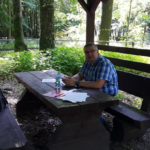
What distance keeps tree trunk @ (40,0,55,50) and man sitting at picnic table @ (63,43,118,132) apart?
20.0 ft

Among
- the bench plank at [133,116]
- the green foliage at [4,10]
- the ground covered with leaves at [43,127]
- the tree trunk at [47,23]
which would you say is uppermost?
the green foliage at [4,10]

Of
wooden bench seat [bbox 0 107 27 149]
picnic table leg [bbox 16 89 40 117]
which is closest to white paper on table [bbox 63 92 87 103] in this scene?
wooden bench seat [bbox 0 107 27 149]

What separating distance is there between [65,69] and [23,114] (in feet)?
11.7

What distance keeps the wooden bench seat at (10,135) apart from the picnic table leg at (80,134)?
498mm

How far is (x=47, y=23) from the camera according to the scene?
8.93m

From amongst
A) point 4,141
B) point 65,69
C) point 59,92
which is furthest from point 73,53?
point 4,141

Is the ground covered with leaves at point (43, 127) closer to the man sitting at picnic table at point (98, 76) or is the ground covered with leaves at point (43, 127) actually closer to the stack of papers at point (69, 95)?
the man sitting at picnic table at point (98, 76)

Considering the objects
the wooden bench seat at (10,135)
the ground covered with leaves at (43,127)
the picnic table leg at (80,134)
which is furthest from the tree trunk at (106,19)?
the wooden bench seat at (10,135)

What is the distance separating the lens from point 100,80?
2.91m

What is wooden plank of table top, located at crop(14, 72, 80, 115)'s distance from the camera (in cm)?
213

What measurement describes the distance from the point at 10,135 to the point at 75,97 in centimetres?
89

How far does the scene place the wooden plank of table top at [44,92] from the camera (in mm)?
2129

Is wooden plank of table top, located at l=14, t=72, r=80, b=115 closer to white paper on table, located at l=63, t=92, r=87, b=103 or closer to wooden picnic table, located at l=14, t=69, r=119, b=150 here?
wooden picnic table, located at l=14, t=69, r=119, b=150

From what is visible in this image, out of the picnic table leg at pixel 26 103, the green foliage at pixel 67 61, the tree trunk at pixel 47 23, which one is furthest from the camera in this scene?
the tree trunk at pixel 47 23
